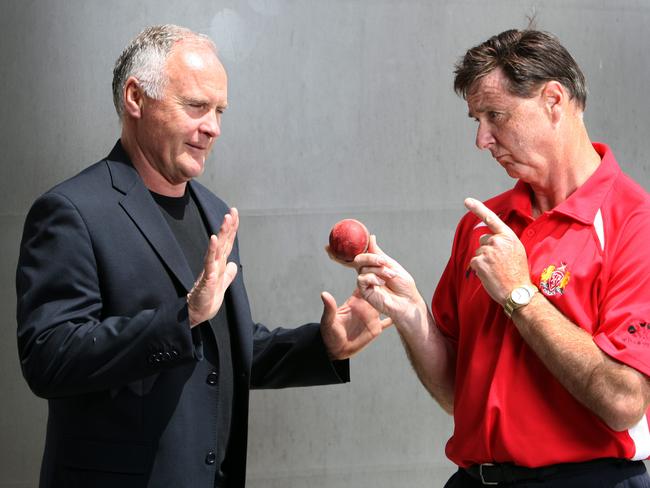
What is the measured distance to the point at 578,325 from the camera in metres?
2.02

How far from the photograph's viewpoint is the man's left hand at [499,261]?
205 cm

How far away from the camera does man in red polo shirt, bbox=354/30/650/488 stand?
1.96 m

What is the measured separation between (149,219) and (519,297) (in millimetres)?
915

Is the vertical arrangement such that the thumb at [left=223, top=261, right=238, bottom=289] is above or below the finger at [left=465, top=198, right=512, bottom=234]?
below

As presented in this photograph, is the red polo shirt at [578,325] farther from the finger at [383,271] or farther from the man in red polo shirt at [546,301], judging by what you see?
the finger at [383,271]

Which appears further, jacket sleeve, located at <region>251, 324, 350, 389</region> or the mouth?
jacket sleeve, located at <region>251, 324, 350, 389</region>

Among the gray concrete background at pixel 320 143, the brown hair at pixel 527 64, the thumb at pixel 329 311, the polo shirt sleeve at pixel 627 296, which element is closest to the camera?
the polo shirt sleeve at pixel 627 296

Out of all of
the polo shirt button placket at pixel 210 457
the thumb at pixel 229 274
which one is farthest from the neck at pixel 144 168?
the polo shirt button placket at pixel 210 457

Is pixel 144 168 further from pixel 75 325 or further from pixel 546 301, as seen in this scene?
pixel 546 301

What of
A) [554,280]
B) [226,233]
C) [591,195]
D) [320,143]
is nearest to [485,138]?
[591,195]

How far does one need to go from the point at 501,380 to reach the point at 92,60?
208 centimetres

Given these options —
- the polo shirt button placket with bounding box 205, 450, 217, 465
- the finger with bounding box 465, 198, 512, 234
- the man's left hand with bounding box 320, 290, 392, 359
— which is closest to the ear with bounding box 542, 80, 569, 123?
the finger with bounding box 465, 198, 512, 234

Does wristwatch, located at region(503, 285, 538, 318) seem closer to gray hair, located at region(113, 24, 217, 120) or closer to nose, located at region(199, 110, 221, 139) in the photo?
nose, located at region(199, 110, 221, 139)

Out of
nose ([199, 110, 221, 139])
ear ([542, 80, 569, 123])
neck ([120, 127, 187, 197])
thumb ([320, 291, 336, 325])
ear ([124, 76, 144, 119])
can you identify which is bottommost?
thumb ([320, 291, 336, 325])
